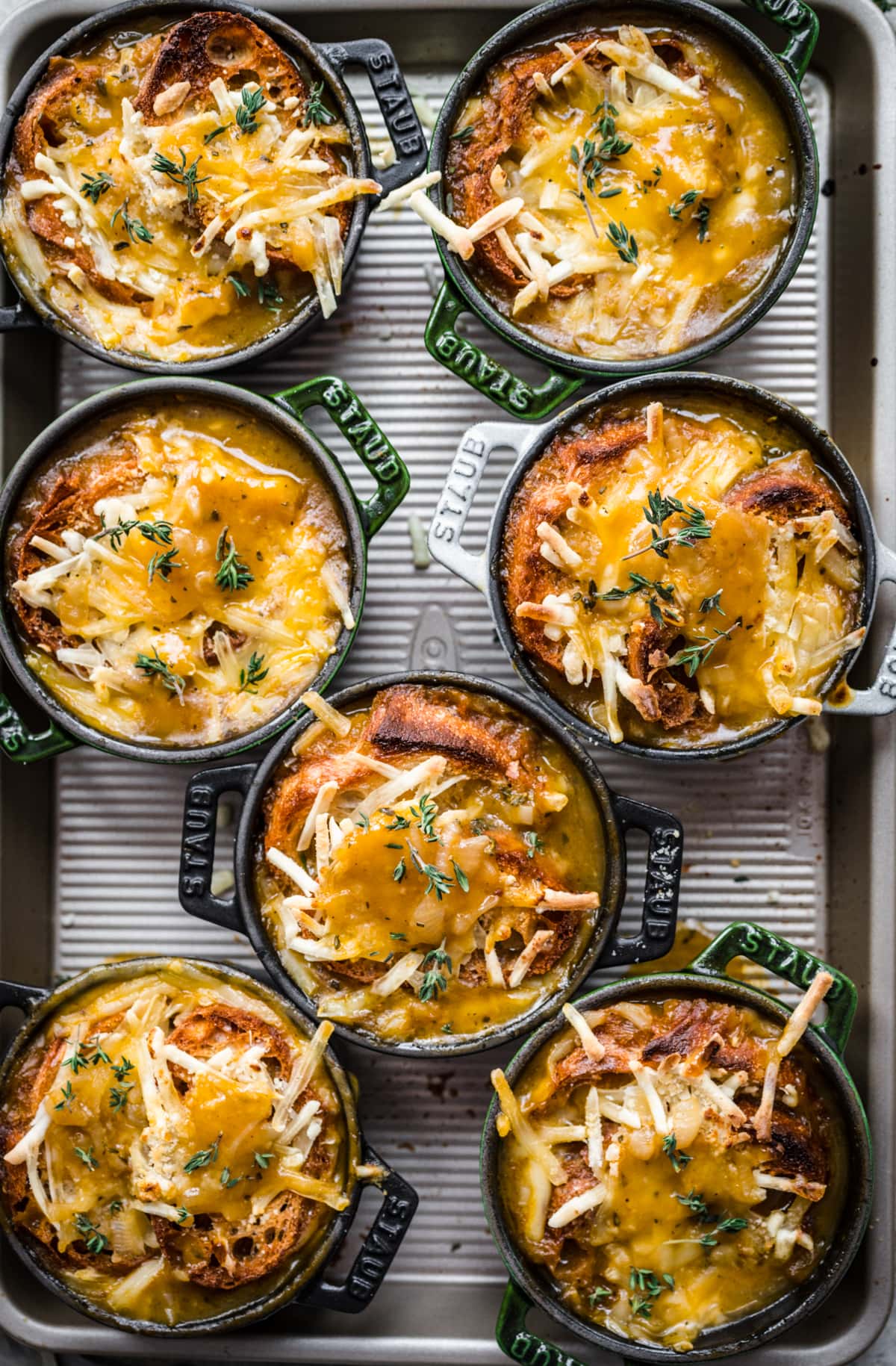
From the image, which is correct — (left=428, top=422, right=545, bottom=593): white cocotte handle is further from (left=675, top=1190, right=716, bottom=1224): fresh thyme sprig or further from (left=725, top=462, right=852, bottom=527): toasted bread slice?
(left=675, top=1190, right=716, bottom=1224): fresh thyme sprig

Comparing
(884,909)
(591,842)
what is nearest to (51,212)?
(591,842)

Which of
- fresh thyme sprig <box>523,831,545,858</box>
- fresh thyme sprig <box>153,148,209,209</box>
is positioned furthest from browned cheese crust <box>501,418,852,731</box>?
fresh thyme sprig <box>153,148,209,209</box>

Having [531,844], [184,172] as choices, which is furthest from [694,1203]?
[184,172]

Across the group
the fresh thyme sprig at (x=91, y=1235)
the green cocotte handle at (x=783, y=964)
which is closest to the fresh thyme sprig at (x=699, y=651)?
the green cocotte handle at (x=783, y=964)

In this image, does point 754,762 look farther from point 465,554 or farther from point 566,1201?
point 566,1201

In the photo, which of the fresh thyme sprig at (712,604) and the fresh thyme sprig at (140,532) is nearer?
the fresh thyme sprig at (712,604)

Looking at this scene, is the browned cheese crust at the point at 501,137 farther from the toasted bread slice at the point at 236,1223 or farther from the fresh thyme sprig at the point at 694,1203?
the fresh thyme sprig at the point at 694,1203
